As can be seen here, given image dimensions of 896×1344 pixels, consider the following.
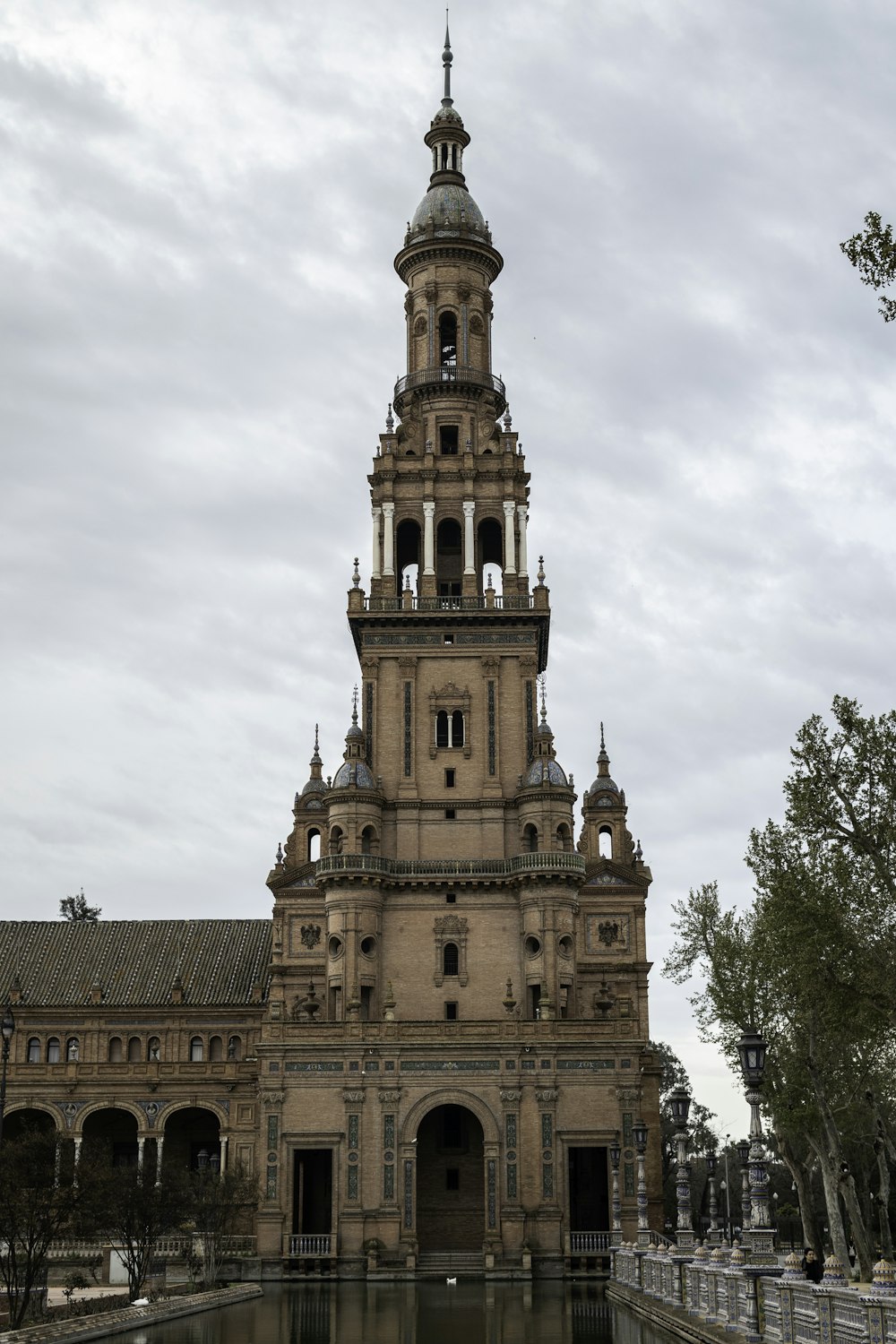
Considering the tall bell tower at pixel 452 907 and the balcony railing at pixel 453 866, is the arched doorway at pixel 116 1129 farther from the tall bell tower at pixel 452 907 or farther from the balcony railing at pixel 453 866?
the balcony railing at pixel 453 866

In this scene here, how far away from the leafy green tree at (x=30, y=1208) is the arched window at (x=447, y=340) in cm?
5516

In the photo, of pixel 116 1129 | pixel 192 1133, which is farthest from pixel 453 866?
pixel 116 1129

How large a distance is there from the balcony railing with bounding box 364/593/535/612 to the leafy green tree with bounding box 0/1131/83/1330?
136 ft

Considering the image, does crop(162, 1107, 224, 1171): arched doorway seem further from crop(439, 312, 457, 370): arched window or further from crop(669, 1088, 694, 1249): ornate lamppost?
crop(669, 1088, 694, 1249): ornate lamppost

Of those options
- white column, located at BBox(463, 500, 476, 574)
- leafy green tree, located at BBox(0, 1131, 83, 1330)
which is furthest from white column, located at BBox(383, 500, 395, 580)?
leafy green tree, located at BBox(0, 1131, 83, 1330)

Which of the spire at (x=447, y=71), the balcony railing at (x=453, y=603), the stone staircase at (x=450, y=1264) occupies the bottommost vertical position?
the stone staircase at (x=450, y=1264)

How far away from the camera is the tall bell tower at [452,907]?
→ 211 feet

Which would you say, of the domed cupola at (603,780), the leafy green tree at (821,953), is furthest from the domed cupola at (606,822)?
the leafy green tree at (821,953)

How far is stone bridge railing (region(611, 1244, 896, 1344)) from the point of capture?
22.4 metres

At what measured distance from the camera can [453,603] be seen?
7600cm

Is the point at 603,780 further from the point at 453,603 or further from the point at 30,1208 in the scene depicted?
the point at 30,1208

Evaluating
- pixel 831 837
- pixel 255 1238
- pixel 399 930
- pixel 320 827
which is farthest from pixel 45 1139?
pixel 320 827

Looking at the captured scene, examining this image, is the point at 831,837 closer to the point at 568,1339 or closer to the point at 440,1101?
the point at 568,1339

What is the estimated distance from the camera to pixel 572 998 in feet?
228
